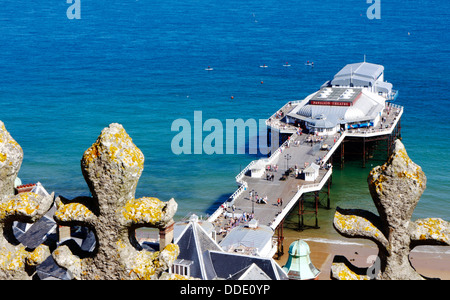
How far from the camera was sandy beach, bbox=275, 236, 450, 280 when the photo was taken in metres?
62.0

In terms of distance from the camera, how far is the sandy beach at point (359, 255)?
2440 inches

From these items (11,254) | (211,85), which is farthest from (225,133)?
(11,254)

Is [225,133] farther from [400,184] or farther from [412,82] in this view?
[400,184]

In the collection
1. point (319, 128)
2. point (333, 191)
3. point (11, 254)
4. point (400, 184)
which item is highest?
point (400, 184)

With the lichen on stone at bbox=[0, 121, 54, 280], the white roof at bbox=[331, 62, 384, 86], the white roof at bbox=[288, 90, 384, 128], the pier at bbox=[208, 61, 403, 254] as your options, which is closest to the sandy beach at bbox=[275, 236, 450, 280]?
the pier at bbox=[208, 61, 403, 254]

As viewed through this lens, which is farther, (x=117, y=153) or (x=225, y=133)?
(x=225, y=133)

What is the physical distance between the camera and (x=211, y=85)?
154375 millimetres

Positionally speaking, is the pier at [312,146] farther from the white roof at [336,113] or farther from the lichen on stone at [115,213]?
the lichen on stone at [115,213]

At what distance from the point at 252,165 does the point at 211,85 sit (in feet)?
247

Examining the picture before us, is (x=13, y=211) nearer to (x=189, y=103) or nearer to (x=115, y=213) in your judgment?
(x=115, y=213)

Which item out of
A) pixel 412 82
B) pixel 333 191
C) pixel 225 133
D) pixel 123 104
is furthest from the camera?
pixel 412 82

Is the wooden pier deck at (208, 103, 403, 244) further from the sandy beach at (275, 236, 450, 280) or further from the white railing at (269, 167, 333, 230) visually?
the sandy beach at (275, 236, 450, 280)

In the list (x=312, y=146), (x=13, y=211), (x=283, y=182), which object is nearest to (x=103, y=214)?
(x=13, y=211)

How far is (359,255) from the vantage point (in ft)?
213
